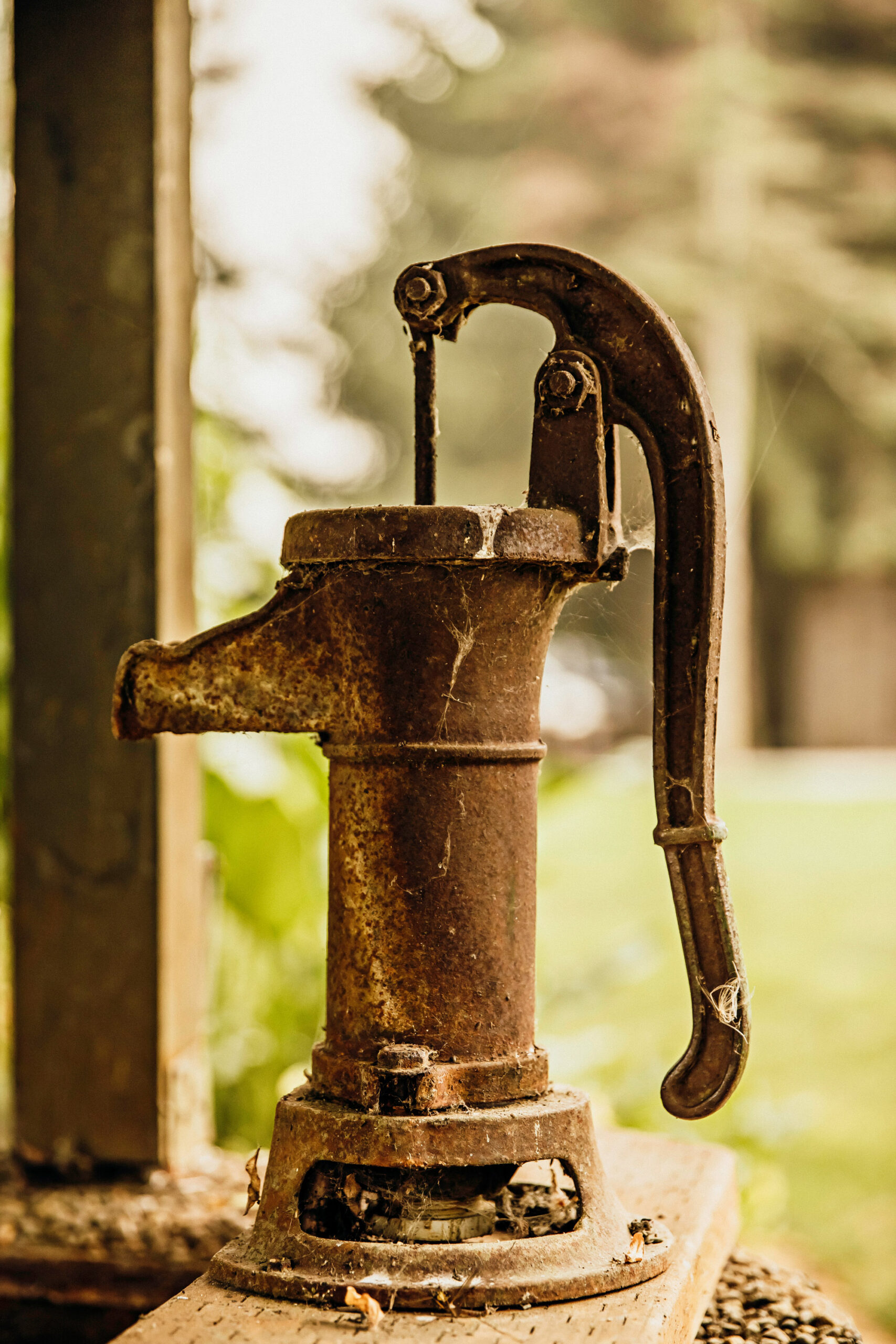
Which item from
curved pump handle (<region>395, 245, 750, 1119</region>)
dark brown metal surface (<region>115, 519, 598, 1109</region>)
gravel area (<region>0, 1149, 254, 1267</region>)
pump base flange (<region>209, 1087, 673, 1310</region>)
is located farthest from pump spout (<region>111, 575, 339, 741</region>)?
gravel area (<region>0, 1149, 254, 1267</region>)

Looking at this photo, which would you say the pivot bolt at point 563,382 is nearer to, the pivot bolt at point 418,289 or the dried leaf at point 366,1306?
the pivot bolt at point 418,289

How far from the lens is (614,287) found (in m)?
1.46

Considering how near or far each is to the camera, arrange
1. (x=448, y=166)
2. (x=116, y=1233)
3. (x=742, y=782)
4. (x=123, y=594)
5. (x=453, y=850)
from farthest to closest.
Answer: (x=742, y=782), (x=448, y=166), (x=123, y=594), (x=116, y=1233), (x=453, y=850)

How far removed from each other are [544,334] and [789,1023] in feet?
9.64

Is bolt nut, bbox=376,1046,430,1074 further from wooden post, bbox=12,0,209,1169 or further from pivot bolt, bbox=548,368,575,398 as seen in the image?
wooden post, bbox=12,0,209,1169

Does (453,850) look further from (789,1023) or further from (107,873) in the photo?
(789,1023)

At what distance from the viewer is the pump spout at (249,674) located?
4.77ft

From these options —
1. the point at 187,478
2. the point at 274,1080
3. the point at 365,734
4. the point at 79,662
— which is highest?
the point at 187,478

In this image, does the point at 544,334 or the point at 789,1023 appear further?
the point at 789,1023

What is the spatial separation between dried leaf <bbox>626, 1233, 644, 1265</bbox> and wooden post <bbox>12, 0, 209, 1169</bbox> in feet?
3.12

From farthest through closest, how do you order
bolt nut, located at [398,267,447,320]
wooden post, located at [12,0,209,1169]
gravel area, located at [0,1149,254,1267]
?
wooden post, located at [12,0,209,1169] < gravel area, located at [0,1149,254,1267] < bolt nut, located at [398,267,447,320]

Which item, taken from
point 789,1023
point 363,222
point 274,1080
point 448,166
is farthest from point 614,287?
point 448,166

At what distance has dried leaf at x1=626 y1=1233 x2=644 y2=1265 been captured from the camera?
139 centimetres

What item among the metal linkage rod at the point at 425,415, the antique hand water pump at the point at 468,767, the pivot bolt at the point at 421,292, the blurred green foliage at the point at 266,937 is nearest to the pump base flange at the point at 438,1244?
the antique hand water pump at the point at 468,767
